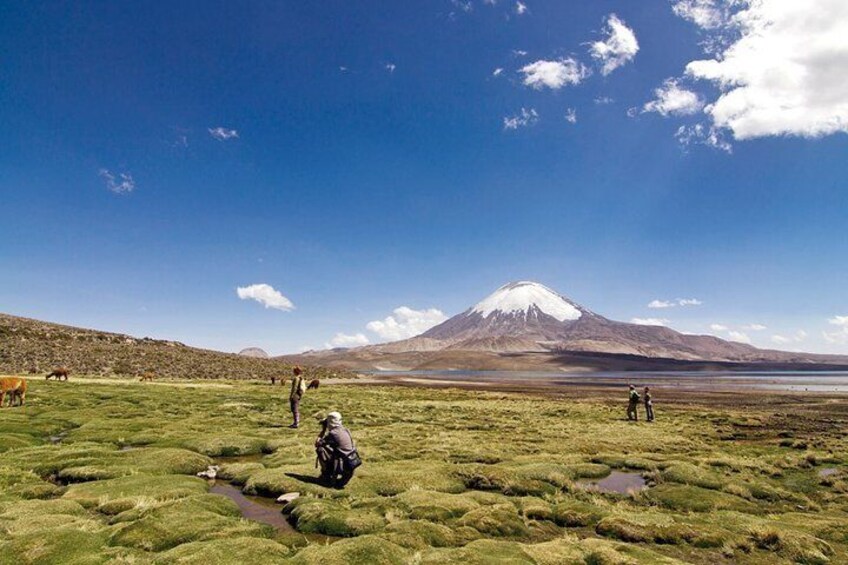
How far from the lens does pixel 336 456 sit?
18078 millimetres

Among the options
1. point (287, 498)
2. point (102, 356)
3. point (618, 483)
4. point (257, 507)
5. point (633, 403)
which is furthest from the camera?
point (102, 356)

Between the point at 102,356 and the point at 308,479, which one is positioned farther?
the point at 102,356

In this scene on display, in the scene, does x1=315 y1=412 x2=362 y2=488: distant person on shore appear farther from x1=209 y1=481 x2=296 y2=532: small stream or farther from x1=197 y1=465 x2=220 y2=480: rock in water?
x1=197 y1=465 x2=220 y2=480: rock in water

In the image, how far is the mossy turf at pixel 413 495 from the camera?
1202 cm

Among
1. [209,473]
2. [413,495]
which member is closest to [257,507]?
[413,495]

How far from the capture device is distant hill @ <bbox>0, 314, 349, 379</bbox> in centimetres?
7956

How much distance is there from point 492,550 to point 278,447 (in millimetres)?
16434

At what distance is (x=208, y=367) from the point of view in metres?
103

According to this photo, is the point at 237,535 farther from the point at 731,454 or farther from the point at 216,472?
the point at 731,454

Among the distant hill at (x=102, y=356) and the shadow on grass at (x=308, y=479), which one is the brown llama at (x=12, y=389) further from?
the distant hill at (x=102, y=356)

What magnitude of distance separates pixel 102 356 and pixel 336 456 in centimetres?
9232

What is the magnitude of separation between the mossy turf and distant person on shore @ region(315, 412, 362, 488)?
0.56 meters

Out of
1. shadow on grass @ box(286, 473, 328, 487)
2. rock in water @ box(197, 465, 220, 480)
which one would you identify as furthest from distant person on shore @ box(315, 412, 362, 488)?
rock in water @ box(197, 465, 220, 480)

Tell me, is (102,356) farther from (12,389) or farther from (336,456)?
(336,456)
